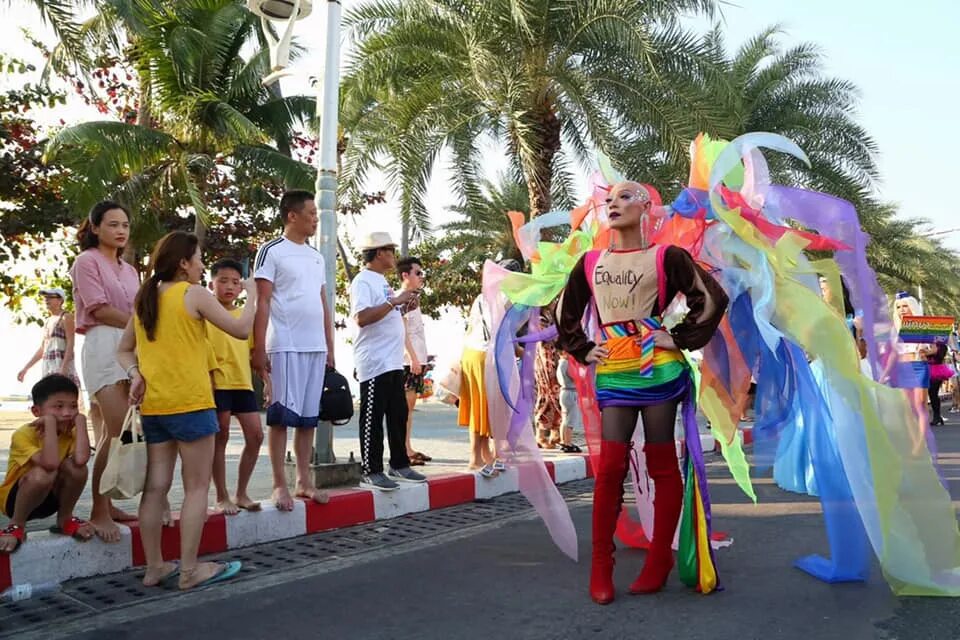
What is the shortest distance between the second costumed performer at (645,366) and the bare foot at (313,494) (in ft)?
7.08

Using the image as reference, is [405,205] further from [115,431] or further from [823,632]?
[823,632]

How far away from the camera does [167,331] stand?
13.6 ft

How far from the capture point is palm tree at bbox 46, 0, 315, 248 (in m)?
15.0

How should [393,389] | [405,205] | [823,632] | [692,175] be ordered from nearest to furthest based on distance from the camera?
1. [823,632]
2. [692,175]
3. [393,389]
4. [405,205]

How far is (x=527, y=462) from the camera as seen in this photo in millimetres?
4770

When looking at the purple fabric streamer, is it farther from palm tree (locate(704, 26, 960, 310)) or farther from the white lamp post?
palm tree (locate(704, 26, 960, 310))

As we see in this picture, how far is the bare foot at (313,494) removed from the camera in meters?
5.64

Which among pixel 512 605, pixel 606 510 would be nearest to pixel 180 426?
pixel 512 605

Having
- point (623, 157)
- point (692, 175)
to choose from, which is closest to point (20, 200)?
point (623, 157)

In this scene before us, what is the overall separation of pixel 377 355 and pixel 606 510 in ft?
8.59

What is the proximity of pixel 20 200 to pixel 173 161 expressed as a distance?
3.30 metres

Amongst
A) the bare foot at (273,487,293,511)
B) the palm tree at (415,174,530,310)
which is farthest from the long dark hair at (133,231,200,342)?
the palm tree at (415,174,530,310)

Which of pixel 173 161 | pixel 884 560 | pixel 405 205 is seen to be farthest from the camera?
pixel 173 161

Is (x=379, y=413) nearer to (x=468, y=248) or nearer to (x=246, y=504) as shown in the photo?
(x=246, y=504)
